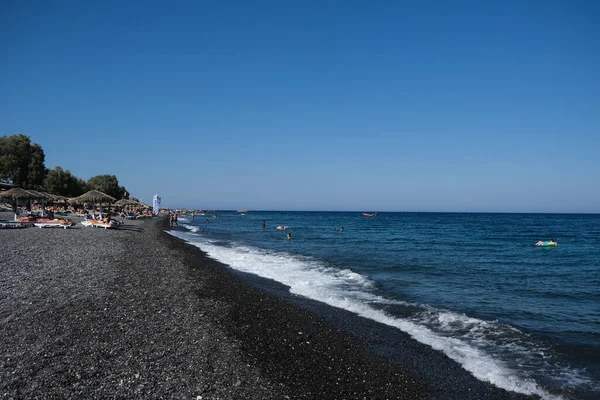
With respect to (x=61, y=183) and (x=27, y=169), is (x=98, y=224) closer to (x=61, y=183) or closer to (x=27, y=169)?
(x=27, y=169)

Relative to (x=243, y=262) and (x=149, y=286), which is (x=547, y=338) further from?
(x=243, y=262)

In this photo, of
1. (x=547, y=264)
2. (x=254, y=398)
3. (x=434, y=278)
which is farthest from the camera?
(x=547, y=264)

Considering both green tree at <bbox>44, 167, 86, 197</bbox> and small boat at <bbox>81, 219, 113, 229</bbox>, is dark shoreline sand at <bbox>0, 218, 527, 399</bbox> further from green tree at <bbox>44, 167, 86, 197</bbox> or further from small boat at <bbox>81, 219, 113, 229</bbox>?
green tree at <bbox>44, 167, 86, 197</bbox>

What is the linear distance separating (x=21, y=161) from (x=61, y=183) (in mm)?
7297

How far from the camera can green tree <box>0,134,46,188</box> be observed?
55531 millimetres

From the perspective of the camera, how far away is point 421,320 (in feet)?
37.6

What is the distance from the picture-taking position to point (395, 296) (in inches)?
574

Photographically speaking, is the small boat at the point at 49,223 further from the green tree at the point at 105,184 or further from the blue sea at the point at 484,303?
the green tree at the point at 105,184

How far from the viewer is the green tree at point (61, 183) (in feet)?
203

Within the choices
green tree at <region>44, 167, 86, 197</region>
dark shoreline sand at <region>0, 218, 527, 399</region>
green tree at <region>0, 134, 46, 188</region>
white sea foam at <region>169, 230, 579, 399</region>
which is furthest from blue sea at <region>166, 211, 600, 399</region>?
green tree at <region>44, 167, 86, 197</region>

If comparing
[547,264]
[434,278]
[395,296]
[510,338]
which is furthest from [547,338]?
[547,264]

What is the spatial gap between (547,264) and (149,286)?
25.7 metres

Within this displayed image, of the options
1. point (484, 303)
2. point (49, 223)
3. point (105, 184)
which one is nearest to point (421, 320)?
point (484, 303)

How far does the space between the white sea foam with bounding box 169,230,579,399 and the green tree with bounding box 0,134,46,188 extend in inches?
2104
